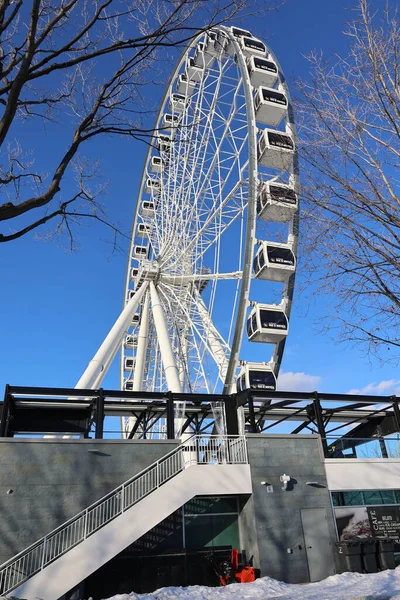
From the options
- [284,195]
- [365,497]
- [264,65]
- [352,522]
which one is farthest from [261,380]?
[264,65]

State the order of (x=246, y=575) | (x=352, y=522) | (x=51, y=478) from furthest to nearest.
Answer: (x=352, y=522), (x=51, y=478), (x=246, y=575)

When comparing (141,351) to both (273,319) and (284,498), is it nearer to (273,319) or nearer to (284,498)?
(273,319)

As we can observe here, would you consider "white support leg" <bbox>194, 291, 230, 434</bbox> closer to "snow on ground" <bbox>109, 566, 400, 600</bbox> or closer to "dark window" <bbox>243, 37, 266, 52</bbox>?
"snow on ground" <bbox>109, 566, 400, 600</bbox>

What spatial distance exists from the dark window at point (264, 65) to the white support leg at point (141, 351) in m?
12.8

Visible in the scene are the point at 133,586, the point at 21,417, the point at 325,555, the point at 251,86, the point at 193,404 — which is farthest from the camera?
the point at 251,86

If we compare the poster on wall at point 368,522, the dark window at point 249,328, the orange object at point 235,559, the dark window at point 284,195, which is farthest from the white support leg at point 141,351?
the dark window at point 284,195

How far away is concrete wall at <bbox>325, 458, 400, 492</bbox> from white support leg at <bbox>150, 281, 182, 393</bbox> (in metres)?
6.49

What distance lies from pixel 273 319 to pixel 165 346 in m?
4.94

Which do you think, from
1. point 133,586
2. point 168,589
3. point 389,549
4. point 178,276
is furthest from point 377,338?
point 178,276

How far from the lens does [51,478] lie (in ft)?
47.5

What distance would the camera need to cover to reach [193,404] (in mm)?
20594

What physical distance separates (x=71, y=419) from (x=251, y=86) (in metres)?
17.1

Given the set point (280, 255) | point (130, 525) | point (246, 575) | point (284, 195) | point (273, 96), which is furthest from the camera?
point (273, 96)

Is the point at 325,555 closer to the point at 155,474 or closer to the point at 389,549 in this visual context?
the point at 389,549
